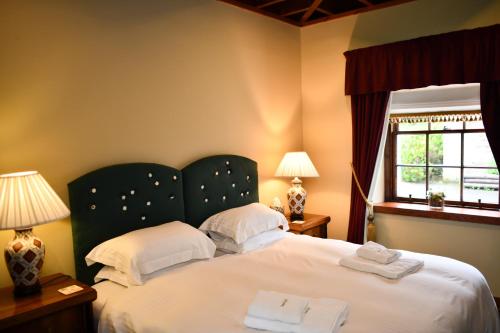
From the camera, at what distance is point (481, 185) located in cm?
337

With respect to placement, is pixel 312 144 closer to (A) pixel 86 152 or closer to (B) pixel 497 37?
(B) pixel 497 37

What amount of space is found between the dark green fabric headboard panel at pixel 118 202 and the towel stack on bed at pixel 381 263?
1.25 metres

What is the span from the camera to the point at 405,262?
90.7 inches

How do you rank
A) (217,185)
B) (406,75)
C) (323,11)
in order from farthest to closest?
1. (323,11)
2. (406,75)
3. (217,185)

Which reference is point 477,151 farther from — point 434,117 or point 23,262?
point 23,262

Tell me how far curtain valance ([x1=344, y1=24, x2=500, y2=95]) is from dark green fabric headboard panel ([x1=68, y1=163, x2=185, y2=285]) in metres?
1.89

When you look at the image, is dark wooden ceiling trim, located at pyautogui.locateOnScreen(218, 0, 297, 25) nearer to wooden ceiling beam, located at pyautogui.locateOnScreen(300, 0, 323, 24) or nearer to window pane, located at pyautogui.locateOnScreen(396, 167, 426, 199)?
wooden ceiling beam, located at pyautogui.locateOnScreen(300, 0, 323, 24)

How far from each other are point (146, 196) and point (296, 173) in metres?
1.45

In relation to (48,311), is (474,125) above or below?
above

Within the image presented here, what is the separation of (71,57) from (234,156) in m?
1.47

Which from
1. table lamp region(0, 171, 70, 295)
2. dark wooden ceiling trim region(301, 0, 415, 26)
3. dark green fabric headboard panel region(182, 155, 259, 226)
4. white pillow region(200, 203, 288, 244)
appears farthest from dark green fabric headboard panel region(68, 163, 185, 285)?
dark wooden ceiling trim region(301, 0, 415, 26)

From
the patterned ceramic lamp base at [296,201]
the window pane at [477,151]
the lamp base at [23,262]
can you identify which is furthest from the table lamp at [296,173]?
the lamp base at [23,262]

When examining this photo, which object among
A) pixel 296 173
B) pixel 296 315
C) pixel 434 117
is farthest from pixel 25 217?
pixel 434 117

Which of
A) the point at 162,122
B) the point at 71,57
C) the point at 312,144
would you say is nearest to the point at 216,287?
the point at 162,122
